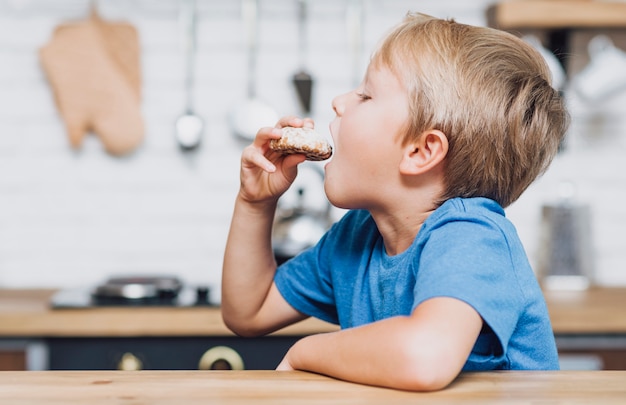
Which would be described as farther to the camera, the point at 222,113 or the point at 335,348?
the point at 222,113

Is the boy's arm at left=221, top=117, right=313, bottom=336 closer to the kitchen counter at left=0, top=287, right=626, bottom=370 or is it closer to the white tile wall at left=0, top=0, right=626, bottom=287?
the kitchen counter at left=0, top=287, right=626, bottom=370

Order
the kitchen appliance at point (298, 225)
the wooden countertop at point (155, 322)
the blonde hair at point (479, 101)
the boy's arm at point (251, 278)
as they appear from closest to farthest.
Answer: the blonde hair at point (479, 101), the boy's arm at point (251, 278), the wooden countertop at point (155, 322), the kitchen appliance at point (298, 225)

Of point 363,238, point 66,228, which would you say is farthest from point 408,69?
point 66,228

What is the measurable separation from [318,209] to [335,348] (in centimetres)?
155

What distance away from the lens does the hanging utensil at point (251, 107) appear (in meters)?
2.40

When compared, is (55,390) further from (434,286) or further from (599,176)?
(599,176)

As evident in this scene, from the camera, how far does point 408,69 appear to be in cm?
108

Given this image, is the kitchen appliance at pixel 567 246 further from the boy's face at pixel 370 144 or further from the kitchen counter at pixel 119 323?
the boy's face at pixel 370 144

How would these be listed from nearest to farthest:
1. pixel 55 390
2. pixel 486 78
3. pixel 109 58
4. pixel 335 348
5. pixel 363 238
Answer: pixel 55 390 < pixel 335 348 < pixel 486 78 < pixel 363 238 < pixel 109 58

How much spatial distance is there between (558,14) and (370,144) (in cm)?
136

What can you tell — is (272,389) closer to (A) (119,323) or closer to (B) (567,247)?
(A) (119,323)

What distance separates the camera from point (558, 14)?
7.32 ft

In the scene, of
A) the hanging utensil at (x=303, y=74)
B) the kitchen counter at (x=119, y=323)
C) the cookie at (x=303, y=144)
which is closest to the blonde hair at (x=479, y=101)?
the cookie at (x=303, y=144)

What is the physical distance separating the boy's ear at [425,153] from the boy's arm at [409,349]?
0.94 ft
